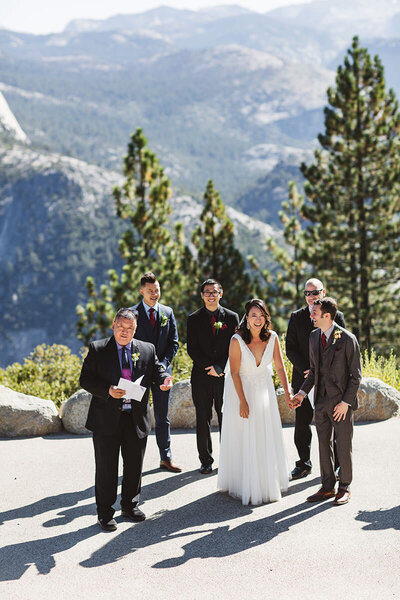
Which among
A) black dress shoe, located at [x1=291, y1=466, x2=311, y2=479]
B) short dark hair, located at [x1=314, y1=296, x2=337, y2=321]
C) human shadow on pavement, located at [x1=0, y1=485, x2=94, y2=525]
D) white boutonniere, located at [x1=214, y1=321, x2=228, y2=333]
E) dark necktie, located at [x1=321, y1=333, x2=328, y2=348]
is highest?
short dark hair, located at [x1=314, y1=296, x2=337, y2=321]

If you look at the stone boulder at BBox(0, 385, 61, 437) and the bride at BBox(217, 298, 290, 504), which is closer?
the bride at BBox(217, 298, 290, 504)

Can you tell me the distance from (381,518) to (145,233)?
1947 cm

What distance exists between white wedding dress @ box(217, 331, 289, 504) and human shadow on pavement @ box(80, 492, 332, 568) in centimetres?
20

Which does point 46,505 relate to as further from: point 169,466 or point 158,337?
point 158,337

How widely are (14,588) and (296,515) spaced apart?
2356mm

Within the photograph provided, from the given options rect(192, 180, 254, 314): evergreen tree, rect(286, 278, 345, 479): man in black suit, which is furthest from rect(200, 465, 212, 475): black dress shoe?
rect(192, 180, 254, 314): evergreen tree

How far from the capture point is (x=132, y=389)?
16.9 ft

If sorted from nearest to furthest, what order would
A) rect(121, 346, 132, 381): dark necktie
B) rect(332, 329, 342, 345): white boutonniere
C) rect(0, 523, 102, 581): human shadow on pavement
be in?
rect(0, 523, 102, 581): human shadow on pavement
rect(121, 346, 132, 381): dark necktie
rect(332, 329, 342, 345): white boutonniere

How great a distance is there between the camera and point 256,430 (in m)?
5.70

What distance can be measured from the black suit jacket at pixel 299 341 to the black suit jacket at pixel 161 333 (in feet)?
4.16

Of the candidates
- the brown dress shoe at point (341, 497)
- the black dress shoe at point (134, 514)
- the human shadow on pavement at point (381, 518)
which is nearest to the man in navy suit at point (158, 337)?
the black dress shoe at point (134, 514)

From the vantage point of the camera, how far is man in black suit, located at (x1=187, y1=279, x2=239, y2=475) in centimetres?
659

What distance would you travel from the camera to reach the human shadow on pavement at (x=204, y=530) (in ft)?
15.3

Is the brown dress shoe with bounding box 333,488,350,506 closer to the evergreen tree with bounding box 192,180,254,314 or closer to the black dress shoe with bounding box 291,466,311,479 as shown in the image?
the black dress shoe with bounding box 291,466,311,479
